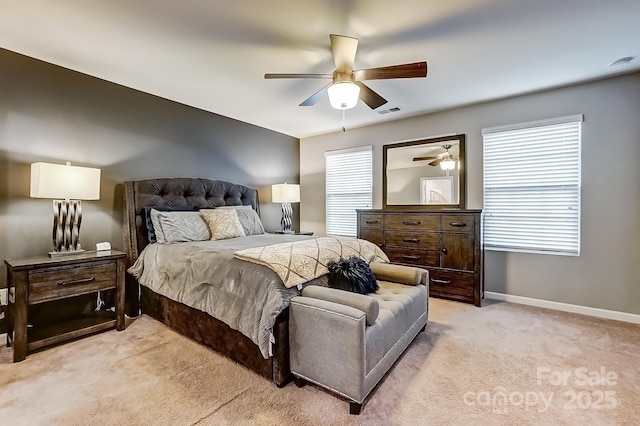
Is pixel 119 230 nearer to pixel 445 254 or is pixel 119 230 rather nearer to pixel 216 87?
pixel 216 87

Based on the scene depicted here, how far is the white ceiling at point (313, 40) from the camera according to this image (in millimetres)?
1979

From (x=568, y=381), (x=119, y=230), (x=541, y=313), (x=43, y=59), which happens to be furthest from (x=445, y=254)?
(x=43, y=59)

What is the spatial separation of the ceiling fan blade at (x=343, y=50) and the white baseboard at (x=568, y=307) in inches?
126

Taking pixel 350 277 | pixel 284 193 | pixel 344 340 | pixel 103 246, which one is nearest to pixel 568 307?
pixel 350 277

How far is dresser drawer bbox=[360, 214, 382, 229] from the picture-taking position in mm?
4125

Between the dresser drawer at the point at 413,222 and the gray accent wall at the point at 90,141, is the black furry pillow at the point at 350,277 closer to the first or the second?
the dresser drawer at the point at 413,222

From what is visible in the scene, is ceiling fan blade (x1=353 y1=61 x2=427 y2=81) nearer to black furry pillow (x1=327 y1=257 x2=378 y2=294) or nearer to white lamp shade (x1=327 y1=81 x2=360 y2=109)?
white lamp shade (x1=327 y1=81 x2=360 y2=109)

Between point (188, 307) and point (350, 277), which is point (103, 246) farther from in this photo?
point (350, 277)

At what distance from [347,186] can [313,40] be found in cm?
288

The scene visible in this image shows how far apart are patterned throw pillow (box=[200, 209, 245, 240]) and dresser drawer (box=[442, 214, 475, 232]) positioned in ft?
8.09

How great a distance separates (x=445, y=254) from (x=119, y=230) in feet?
12.3

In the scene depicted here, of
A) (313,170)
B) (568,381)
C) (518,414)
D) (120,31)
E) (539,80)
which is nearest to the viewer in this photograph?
(518,414)

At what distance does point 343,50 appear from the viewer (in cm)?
227

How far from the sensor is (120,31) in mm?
2230
